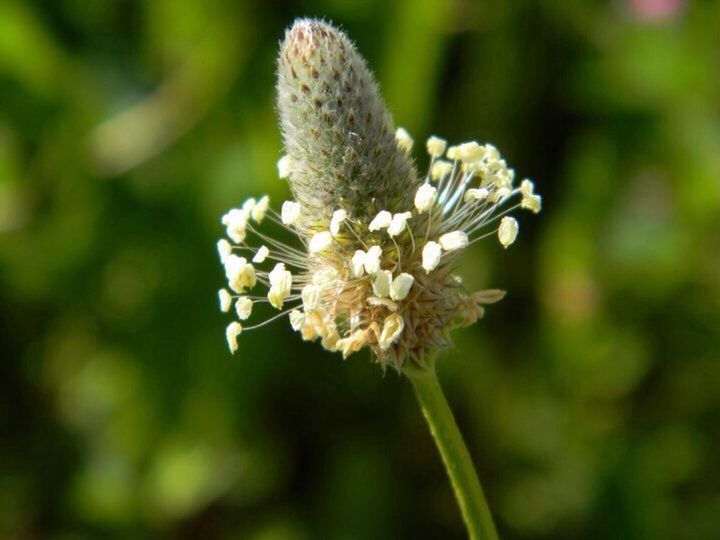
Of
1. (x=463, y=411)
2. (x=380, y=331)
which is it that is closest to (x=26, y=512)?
(x=463, y=411)

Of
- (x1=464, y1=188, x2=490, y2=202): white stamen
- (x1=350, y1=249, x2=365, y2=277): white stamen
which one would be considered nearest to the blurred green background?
(x1=464, y1=188, x2=490, y2=202): white stamen

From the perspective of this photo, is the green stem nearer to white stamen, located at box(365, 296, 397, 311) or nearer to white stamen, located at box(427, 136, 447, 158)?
white stamen, located at box(365, 296, 397, 311)

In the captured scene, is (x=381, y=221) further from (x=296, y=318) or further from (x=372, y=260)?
(x=296, y=318)

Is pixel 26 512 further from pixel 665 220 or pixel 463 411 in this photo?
pixel 665 220

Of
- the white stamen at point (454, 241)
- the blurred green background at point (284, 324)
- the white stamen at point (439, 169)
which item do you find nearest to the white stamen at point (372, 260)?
the white stamen at point (454, 241)

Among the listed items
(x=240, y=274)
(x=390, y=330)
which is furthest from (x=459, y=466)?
(x=240, y=274)
